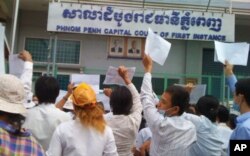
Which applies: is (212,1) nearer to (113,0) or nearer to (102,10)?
(113,0)

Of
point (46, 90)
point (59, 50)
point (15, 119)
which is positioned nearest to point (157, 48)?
point (46, 90)

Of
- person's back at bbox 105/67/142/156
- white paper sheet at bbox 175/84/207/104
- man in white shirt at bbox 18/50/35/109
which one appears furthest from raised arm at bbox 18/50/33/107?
white paper sheet at bbox 175/84/207/104

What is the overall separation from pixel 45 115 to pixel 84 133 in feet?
1.60

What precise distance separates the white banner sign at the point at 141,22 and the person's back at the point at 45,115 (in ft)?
17.4

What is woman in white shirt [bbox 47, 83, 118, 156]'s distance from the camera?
114 inches

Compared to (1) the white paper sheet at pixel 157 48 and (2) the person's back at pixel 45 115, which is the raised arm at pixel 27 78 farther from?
(1) the white paper sheet at pixel 157 48

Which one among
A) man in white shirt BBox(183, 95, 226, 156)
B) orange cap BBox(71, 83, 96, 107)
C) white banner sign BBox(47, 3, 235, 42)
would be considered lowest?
man in white shirt BBox(183, 95, 226, 156)

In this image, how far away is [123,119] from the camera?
11.5 feet

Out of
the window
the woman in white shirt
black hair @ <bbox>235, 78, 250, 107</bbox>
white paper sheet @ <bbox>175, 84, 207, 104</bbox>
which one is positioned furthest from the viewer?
the window

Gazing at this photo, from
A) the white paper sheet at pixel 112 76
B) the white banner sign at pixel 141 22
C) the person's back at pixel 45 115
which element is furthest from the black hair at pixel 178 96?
the white banner sign at pixel 141 22

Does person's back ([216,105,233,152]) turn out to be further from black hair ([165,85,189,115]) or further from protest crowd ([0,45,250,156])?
black hair ([165,85,189,115])

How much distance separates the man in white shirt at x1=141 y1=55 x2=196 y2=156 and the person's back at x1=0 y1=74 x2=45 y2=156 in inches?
48.2

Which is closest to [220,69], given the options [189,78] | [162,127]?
[189,78]

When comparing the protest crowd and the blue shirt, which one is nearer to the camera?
the protest crowd
